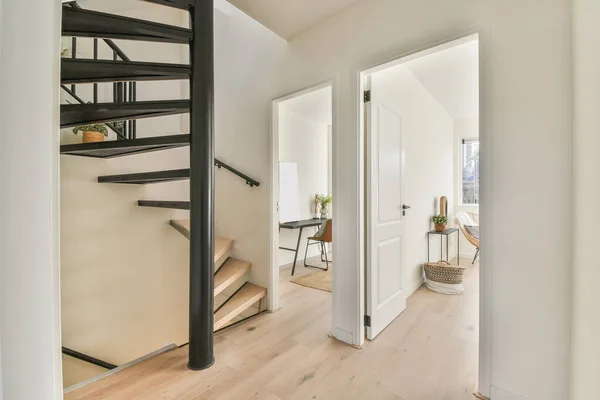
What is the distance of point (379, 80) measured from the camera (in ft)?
7.47

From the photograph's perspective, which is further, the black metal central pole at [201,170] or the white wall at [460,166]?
the white wall at [460,166]

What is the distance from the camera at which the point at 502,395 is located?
56.5 inches

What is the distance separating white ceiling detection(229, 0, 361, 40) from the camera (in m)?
2.00

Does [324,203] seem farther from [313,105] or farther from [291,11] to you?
[291,11]

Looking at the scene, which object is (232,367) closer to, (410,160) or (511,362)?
(511,362)

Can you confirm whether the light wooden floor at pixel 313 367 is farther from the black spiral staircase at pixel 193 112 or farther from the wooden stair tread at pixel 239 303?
the black spiral staircase at pixel 193 112

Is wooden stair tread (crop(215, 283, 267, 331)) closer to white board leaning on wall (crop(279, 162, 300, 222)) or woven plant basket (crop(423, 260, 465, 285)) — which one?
white board leaning on wall (crop(279, 162, 300, 222))

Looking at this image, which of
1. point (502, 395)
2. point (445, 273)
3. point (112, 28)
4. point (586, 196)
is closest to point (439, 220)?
point (445, 273)

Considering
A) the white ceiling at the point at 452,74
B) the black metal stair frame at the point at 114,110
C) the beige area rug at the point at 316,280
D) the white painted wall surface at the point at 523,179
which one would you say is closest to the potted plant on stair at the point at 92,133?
the black metal stair frame at the point at 114,110

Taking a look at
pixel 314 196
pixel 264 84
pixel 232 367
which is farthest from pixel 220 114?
pixel 232 367

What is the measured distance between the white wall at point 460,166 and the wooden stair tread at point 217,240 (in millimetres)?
4095

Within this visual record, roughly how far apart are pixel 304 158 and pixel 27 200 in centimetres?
442

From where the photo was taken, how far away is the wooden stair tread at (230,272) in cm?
247

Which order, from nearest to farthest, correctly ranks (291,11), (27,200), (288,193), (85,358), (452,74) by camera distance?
(27,200) < (291,11) < (85,358) < (452,74) < (288,193)
